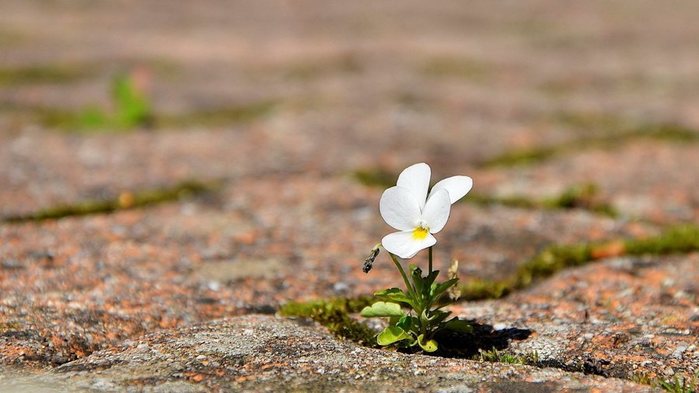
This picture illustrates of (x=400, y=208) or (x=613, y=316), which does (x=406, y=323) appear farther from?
(x=613, y=316)

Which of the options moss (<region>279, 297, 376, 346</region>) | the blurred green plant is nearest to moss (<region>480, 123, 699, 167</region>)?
the blurred green plant

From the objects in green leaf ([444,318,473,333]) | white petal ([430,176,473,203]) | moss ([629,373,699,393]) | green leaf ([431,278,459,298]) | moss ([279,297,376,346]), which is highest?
white petal ([430,176,473,203])

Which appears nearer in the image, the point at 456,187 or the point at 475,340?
the point at 456,187

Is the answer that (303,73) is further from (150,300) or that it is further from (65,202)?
(150,300)

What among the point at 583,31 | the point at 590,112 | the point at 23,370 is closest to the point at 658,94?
the point at 590,112

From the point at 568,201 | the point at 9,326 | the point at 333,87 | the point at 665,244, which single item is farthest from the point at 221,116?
the point at 9,326

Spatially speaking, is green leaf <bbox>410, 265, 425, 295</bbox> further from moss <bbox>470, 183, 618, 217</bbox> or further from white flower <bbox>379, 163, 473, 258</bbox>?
moss <bbox>470, 183, 618, 217</bbox>

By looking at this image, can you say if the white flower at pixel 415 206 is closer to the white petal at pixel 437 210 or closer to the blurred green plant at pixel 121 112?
the white petal at pixel 437 210
